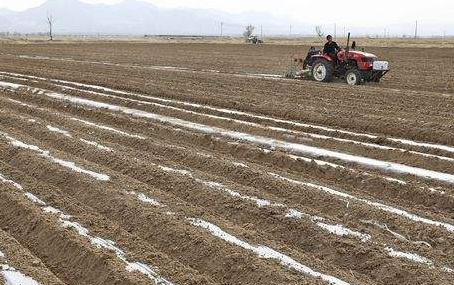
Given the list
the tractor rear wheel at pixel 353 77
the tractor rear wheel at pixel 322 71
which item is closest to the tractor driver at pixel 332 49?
the tractor rear wheel at pixel 322 71

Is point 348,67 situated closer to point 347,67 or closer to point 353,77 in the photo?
point 347,67

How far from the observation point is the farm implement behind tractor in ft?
53.3

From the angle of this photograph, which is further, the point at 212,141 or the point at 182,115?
the point at 182,115

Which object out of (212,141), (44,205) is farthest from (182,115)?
(44,205)

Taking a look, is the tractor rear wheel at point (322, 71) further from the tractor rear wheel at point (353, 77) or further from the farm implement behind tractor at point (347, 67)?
the tractor rear wheel at point (353, 77)

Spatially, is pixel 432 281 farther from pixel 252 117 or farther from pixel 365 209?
pixel 252 117

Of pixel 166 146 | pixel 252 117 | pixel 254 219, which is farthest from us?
pixel 252 117

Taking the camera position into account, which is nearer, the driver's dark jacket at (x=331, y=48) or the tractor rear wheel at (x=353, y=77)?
the tractor rear wheel at (x=353, y=77)

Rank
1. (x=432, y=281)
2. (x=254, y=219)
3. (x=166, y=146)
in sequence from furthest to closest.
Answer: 1. (x=166, y=146)
2. (x=254, y=219)
3. (x=432, y=281)

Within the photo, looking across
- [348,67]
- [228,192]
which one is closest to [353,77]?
[348,67]

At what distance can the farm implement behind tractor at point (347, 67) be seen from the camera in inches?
640

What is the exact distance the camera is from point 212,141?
9242 mm

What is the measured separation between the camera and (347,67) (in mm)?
16797

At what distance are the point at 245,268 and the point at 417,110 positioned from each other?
27.1ft
